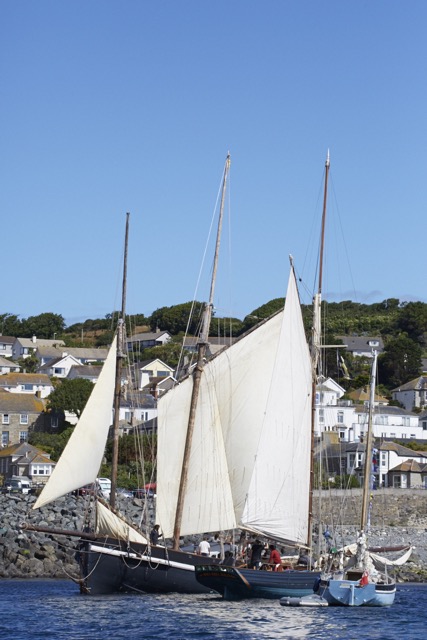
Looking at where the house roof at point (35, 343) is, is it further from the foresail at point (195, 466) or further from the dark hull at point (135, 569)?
the dark hull at point (135, 569)

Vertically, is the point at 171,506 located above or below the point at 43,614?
above

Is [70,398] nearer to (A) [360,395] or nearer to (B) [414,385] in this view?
(A) [360,395]

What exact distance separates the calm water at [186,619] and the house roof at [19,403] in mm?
66344

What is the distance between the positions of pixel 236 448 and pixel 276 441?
2.49 metres

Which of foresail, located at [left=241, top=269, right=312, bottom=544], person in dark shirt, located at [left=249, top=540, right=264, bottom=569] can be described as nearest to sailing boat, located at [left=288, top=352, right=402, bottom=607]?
person in dark shirt, located at [left=249, top=540, right=264, bottom=569]

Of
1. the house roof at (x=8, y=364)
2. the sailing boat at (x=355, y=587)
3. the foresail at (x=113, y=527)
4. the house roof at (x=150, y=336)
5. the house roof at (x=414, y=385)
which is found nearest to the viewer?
the sailing boat at (x=355, y=587)

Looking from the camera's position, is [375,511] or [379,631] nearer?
[379,631]

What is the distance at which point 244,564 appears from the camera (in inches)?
1748

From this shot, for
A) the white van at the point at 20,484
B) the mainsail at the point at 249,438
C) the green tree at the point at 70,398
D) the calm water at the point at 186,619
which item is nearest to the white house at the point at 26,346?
the green tree at the point at 70,398

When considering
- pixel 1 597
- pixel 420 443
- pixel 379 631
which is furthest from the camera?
pixel 420 443

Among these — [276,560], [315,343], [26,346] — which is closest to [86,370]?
[26,346]

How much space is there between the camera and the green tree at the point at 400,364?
475ft

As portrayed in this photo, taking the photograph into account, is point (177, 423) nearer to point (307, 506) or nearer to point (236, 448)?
point (236, 448)

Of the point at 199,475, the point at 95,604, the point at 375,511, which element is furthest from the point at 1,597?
the point at 375,511
